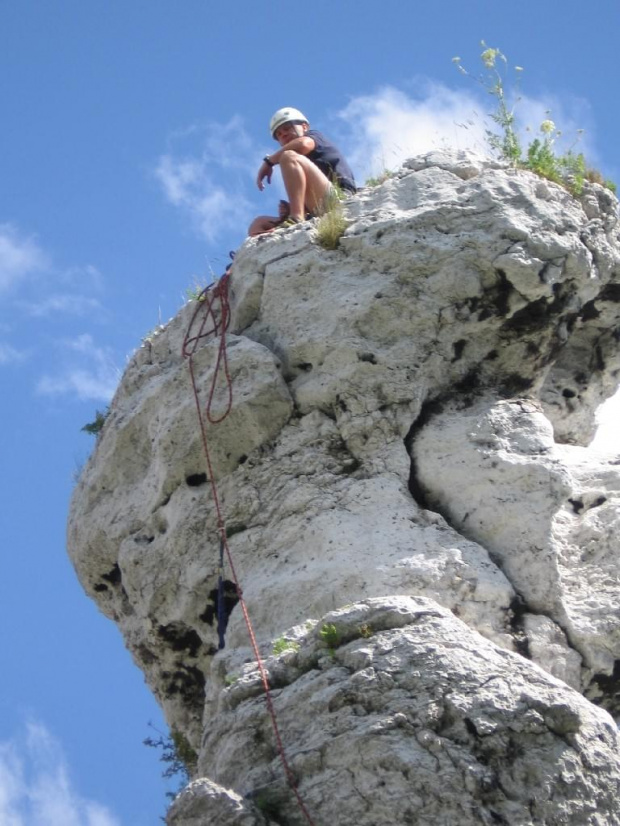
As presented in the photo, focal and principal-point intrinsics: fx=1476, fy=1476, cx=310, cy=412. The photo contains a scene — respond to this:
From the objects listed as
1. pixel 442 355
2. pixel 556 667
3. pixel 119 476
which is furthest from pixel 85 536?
pixel 556 667

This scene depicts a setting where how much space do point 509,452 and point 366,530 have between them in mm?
1225

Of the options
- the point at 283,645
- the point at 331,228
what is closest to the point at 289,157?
the point at 331,228

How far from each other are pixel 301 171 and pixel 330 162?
603mm

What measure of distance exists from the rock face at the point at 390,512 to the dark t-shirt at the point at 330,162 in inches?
28.9

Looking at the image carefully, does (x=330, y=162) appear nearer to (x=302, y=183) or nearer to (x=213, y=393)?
(x=302, y=183)

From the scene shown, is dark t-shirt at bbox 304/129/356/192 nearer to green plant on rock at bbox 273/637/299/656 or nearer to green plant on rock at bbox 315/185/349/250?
green plant on rock at bbox 315/185/349/250

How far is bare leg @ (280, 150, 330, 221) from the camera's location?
12172 millimetres

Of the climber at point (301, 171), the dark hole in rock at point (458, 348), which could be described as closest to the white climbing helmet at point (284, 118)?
the climber at point (301, 171)

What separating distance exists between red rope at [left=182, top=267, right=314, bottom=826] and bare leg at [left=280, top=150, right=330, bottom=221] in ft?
2.66

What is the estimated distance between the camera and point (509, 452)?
10383 mm

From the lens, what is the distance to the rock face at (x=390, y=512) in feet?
26.2

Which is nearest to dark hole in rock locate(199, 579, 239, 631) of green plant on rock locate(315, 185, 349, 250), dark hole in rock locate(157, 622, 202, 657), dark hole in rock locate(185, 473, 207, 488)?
dark hole in rock locate(157, 622, 202, 657)

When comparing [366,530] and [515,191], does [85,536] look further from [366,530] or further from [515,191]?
[515,191]

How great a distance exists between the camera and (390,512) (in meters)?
10.1
